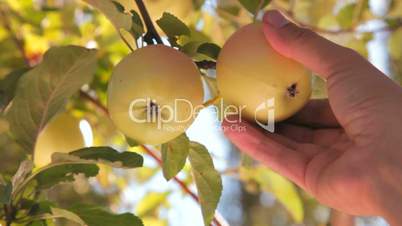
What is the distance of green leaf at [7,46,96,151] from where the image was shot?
101cm

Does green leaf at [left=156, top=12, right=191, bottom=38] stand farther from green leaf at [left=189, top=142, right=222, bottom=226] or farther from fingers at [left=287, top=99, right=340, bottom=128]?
fingers at [left=287, top=99, right=340, bottom=128]

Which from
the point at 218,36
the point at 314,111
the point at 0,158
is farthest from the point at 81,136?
the point at 218,36

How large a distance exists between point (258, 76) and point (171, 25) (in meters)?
0.16

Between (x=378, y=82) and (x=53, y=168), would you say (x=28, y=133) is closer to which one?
(x=53, y=168)

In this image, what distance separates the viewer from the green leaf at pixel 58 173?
100 centimetres

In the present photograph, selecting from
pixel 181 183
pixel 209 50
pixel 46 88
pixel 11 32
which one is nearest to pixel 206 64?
pixel 209 50

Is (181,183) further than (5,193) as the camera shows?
Yes

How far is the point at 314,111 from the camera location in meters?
1.15

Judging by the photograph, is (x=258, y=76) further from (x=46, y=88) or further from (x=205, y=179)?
(x=46, y=88)

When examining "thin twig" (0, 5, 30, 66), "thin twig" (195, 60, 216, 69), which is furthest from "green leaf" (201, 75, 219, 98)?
"thin twig" (0, 5, 30, 66)

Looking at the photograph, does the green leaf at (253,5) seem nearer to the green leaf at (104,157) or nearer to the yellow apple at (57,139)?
the green leaf at (104,157)

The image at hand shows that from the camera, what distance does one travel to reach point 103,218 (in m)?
0.96

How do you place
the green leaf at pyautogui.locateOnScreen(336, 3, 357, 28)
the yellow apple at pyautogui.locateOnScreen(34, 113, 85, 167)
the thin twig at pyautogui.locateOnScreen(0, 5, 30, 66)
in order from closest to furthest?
the yellow apple at pyautogui.locateOnScreen(34, 113, 85, 167) → the thin twig at pyautogui.locateOnScreen(0, 5, 30, 66) → the green leaf at pyautogui.locateOnScreen(336, 3, 357, 28)

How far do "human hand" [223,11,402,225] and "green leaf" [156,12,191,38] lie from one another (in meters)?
0.13
